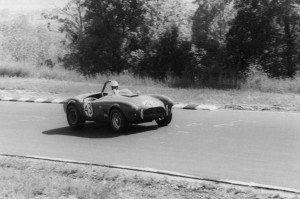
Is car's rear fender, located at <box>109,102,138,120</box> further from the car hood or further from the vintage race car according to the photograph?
the car hood

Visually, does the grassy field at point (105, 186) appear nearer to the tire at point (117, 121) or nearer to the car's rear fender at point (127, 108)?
the car's rear fender at point (127, 108)

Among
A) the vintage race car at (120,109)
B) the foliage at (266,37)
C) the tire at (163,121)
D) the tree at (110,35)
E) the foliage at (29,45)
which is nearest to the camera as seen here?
the vintage race car at (120,109)

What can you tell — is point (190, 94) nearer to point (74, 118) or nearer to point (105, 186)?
point (74, 118)

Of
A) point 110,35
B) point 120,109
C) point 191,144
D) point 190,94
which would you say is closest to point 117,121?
point 120,109

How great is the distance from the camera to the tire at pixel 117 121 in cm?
1119

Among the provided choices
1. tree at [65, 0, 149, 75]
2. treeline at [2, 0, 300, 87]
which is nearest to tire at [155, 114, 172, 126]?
treeline at [2, 0, 300, 87]

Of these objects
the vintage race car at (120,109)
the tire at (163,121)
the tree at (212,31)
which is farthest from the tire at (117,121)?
the tree at (212,31)

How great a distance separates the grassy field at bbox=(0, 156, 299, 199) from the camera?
6098 mm

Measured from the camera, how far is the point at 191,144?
31.5ft

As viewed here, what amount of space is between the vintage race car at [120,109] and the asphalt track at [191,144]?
12.2 inches

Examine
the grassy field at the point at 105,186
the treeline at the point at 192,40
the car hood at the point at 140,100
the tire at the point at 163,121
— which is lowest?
the grassy field at the point at 105,186

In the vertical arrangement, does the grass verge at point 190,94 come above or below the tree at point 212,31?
below

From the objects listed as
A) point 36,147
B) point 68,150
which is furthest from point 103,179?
point 36,147

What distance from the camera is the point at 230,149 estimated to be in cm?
892
